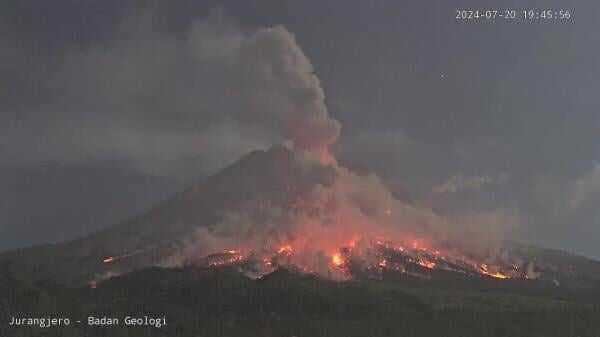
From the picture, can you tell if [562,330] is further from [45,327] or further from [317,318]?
[45,327]

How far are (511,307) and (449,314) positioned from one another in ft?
74.9

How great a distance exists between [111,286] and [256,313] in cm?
4218

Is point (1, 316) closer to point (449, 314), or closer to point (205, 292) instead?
point (205, 292)

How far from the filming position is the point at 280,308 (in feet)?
527

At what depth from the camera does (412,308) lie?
164750 millimetres

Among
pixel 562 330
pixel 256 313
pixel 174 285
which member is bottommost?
pixel 562 330

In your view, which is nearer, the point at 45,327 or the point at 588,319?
the point at 45,327

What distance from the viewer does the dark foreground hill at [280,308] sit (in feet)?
443

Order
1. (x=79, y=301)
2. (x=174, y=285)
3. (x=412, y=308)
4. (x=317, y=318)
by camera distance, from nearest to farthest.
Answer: (x=79, y=301)
(x=317, y=318)
(x=412, y=308)
(x=174, y=285)

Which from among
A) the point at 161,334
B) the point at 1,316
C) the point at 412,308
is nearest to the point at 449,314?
the point at 412,308

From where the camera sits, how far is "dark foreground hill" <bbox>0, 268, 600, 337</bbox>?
5315 inches

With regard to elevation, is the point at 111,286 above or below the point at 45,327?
above

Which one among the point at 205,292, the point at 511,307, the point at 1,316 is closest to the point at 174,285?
the point at 205,292

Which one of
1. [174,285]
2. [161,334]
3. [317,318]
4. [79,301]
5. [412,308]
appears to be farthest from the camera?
[174,285]
